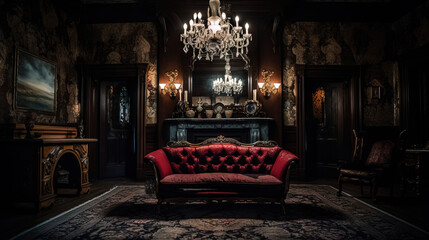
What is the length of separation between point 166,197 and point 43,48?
151 inches

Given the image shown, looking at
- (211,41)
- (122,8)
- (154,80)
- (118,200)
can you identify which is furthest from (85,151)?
(122,8)

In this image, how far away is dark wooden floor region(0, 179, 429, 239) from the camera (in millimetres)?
2920

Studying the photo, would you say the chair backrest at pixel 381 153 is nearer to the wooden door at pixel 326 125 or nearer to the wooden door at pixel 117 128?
the wooden door at pixel 326 125

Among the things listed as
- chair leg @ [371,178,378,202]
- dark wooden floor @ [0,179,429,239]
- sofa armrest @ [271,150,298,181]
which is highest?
sofa armrest @ [271,150,298,181]

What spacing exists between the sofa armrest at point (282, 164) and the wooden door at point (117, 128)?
4120 millimetres

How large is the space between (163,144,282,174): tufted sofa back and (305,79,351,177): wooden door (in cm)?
288

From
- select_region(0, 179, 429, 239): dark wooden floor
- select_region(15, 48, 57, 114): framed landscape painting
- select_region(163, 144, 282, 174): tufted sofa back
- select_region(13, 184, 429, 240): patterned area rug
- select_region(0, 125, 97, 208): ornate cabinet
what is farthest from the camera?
select_region(15, 48, 57, 114): framed landscape painting

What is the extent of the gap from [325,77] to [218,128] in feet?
9.22

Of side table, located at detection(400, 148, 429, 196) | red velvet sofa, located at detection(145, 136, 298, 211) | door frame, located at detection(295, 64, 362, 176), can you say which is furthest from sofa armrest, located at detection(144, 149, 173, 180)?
side table, located at detection(400, 148, 429, 196)

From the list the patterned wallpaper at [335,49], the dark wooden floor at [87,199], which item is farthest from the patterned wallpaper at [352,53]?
the dark wooden floor at [87,199]

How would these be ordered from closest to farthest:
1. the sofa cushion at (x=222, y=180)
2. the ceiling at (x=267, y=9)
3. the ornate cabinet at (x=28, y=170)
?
the sofa cushion at (x=222, y=180), the ornate cabinet at (x=28, y=170), the ceiling at (x=267, y=9)

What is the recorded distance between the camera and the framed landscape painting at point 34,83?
4.30 metres

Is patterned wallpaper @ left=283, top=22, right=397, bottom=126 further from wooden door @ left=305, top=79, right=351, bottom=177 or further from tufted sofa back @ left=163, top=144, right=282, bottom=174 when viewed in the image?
tufted sofa back @ left=163, top=144, right=282, bottom=174

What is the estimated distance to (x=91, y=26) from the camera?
20.8 feet
